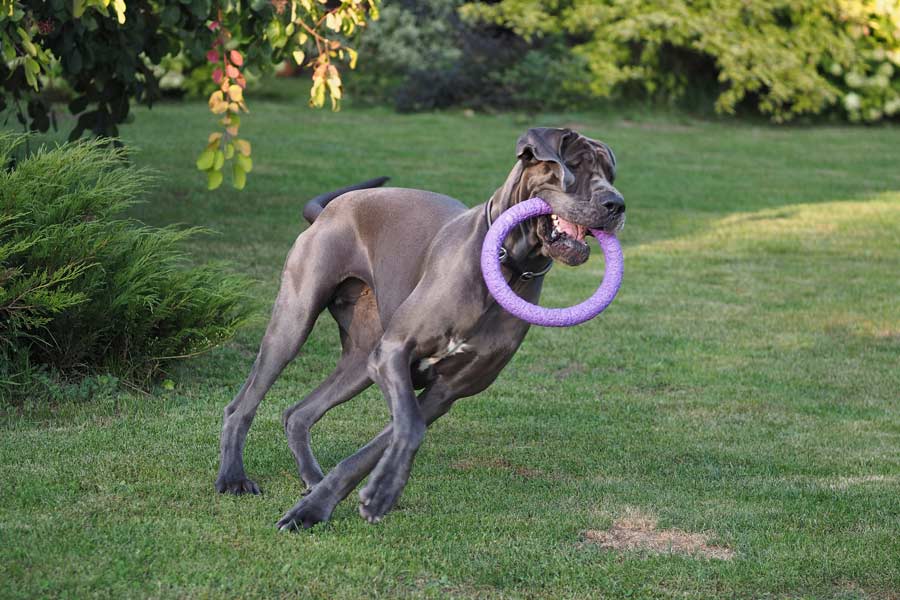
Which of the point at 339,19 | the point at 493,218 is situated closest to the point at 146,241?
the point at 339,19

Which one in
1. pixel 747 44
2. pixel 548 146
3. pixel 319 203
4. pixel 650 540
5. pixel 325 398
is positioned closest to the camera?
pixel 548 146

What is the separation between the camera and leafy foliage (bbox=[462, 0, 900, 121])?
20.7m

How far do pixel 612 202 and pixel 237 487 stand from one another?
1.94 m

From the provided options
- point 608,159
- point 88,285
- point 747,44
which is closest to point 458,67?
point 747,44

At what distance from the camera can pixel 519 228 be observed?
15.6ft

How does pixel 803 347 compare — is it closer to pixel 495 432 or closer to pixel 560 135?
pixel 495 432

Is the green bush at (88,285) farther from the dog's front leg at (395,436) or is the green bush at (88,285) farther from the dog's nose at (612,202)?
the dog's nose at (612,202)

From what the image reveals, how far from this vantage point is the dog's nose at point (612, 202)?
4480 millimetres

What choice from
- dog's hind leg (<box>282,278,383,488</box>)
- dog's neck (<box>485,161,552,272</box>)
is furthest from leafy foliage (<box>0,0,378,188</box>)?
dog's neck (<box>485,161,552,272</box>)

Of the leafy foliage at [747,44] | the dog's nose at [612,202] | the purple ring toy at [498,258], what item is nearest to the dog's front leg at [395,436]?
the purple ring toy at [498,258]

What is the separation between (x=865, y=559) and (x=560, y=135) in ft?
6.28

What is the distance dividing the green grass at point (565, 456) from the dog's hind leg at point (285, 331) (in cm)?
24

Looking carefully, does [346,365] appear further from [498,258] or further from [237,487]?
[498,258]

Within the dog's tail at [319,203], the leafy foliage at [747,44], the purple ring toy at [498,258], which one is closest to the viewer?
the purple ring toy at [498,258]
